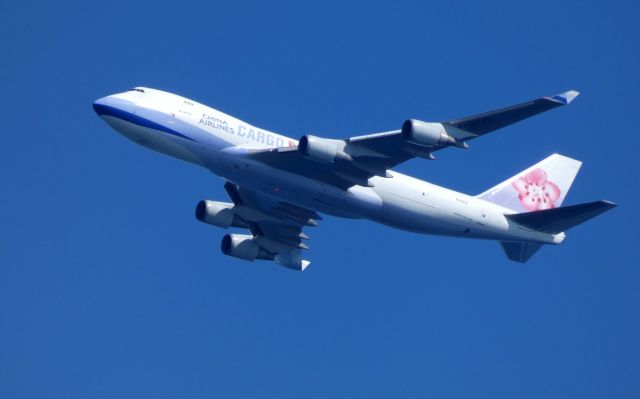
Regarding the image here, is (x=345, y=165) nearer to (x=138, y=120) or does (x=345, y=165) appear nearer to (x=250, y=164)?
(x=250, y=164)

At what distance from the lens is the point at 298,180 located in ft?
139

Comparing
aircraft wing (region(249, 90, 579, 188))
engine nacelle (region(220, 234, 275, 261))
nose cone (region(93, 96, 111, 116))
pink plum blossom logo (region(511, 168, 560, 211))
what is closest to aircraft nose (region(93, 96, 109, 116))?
nose cone (region(93, 96, 111, 116))

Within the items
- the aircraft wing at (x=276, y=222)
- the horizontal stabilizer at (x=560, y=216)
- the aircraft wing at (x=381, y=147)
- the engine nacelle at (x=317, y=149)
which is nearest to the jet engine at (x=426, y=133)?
the aircraft wing at (x=381, y=147)

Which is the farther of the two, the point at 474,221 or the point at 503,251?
the point at 503,251

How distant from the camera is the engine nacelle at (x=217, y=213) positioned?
48.2 m

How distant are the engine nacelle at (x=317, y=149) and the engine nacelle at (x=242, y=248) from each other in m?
11.6

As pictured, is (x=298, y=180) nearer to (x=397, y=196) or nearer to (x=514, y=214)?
(x=397, y=196)

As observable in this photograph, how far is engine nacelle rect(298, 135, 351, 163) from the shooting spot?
40156mm

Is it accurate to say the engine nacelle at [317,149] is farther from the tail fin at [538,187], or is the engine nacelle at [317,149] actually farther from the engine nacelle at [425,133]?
the tail fin at [538,187]

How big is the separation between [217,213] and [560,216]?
1672 cm

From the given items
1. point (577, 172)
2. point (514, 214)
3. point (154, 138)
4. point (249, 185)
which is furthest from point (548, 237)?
point (154, 138)

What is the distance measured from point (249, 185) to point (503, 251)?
14.7 metres

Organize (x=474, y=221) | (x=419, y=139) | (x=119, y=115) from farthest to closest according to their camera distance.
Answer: (x=474, y=221) → (x=119, y=115) → (x=419, y=139)

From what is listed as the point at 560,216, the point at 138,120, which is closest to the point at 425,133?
the point at 560,216
